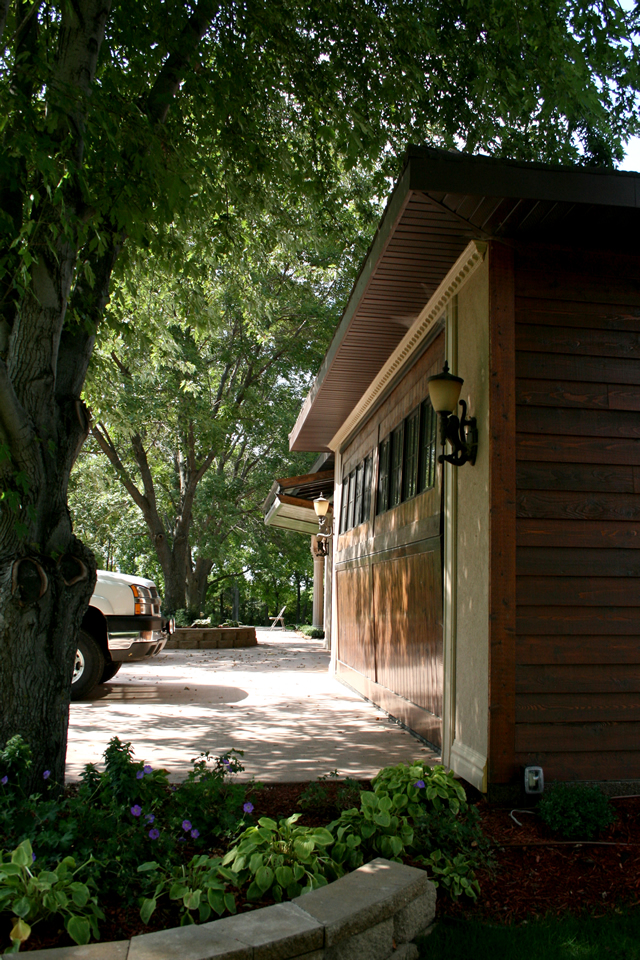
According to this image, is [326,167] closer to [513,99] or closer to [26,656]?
[513,99]

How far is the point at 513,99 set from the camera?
6.20 m

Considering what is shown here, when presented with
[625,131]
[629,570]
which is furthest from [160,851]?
[625,131]

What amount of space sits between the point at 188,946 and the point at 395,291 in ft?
15.5

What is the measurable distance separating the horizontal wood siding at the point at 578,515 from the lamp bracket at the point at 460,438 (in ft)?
1.04

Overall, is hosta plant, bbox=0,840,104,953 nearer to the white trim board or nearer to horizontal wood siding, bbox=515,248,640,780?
horizontal wood siding, bbox=515,248,640,780

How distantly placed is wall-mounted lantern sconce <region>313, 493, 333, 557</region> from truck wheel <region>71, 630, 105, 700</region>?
243 inches

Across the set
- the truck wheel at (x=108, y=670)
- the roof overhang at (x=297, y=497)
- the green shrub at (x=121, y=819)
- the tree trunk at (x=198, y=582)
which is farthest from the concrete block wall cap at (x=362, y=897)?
the tree trunk at (x=198, y=582)

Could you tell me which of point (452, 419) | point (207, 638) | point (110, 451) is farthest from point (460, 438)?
point (110, 451)

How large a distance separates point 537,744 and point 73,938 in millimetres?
3003

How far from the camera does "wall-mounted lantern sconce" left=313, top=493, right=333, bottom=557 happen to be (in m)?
13.7

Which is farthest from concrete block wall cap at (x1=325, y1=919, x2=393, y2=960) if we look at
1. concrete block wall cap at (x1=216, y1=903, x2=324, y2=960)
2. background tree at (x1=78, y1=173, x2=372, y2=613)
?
background tree at (x1=78, y1=173, x2=372, y2=613)

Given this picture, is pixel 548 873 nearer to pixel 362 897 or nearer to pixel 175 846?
pixel 362 897

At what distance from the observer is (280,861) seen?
281 centimetres

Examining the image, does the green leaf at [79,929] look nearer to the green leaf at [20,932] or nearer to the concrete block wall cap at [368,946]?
the green leaf at [20,932]
